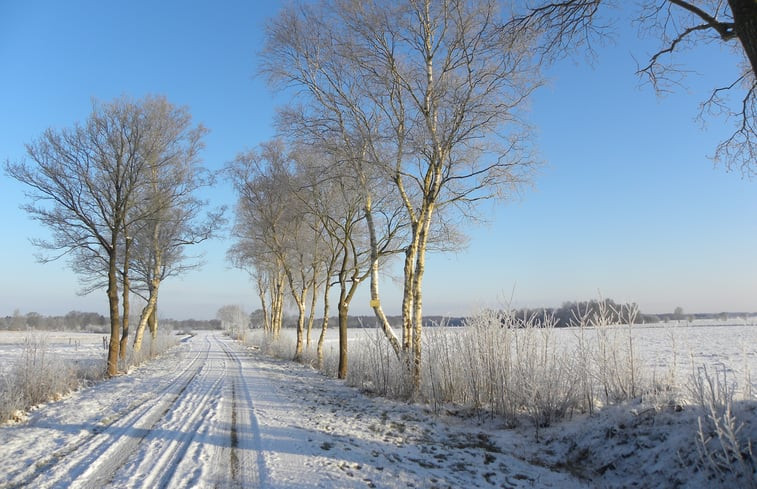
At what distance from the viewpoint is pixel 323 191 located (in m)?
16.2

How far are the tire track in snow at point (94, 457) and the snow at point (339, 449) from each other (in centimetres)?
2

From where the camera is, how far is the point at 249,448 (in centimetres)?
545

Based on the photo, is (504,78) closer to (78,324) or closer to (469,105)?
(469,105)

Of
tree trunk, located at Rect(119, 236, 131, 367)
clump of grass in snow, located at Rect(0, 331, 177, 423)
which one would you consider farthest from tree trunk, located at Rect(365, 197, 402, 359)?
tree trunk, located at Rect(119, 236, 131, 367)

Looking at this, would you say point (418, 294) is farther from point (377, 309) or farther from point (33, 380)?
point (33, 380)

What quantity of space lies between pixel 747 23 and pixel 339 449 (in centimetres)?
614

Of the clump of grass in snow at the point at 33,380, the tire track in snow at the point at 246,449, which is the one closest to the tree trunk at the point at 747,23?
the tire track in snow at the point at 246,449

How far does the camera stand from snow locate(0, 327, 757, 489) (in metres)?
4.36

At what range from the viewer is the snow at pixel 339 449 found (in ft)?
14.3

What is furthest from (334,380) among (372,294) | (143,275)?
(143,275)

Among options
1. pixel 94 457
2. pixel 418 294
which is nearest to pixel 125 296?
pixel 418 294

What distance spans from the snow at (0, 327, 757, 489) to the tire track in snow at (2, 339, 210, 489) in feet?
0.06

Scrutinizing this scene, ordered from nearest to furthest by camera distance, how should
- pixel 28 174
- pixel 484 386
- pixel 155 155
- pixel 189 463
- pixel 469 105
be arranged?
pixel 189 463 → pixel 484 386 → pixel 469 105 → pixel 28 174 → pixel 155 155

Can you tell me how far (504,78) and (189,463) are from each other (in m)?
8.85
